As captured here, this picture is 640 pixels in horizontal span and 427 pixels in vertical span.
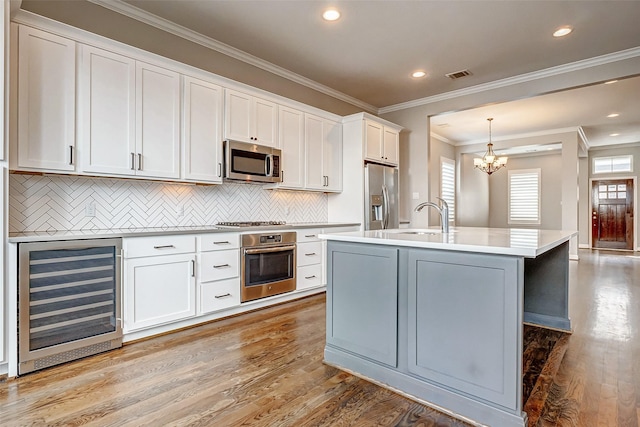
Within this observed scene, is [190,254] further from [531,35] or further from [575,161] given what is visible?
[575,161]

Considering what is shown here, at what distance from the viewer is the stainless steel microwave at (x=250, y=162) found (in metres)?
3.52

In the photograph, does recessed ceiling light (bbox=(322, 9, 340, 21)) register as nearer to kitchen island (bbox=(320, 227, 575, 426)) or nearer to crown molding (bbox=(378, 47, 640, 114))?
kitchen island (bbox=(320, 227, 575, 426))

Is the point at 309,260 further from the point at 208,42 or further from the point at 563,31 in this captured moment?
the point at 563,31

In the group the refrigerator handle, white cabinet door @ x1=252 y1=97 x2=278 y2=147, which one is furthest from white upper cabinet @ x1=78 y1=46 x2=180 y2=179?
the refrigerator handle

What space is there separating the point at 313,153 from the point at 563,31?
2938 mm

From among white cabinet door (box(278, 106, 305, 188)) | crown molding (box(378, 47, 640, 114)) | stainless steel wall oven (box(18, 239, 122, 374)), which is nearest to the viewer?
stainless steel wall oven (box(18, 239, 122, 374))

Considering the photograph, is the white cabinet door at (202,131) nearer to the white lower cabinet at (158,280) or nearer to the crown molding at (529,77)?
the white lower cabinet at (158,280)

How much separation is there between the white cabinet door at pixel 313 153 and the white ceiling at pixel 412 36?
0.69m

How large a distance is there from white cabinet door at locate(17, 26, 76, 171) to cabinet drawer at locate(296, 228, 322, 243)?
222 centimetres

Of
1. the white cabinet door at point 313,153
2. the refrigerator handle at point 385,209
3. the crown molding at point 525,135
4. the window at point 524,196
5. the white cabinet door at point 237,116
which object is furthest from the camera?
the window at point 524,196

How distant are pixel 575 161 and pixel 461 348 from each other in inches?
296

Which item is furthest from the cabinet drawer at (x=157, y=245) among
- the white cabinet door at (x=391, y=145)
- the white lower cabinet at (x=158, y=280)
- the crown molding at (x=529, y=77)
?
the crown molding at (x=529, y=77)

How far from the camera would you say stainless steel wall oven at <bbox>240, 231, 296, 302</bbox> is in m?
3.46

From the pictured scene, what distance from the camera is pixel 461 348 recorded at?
180 centimetres
